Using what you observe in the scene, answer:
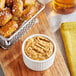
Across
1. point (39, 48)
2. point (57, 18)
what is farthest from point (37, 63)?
point (57, 18)

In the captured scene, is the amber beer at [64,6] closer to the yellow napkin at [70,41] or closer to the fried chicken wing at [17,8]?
the yellow napkin at [70,41]

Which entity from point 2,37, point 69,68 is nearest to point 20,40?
point 2,37

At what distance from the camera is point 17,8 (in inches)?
41.7

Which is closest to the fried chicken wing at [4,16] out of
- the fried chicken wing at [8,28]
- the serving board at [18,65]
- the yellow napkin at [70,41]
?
the fried chicken wing at [8,28]

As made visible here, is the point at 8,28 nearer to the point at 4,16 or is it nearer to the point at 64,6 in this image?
the point at 4,16

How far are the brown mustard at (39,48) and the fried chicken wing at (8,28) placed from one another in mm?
105

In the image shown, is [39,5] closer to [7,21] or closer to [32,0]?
[32,0]

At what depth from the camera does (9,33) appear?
1.04m

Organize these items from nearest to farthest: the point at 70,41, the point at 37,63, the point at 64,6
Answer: the point at 37,63, the point at 70,41, the point at 64,6

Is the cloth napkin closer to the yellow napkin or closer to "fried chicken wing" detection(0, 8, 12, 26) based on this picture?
the yellow napkin

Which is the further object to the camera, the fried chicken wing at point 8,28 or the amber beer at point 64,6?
the amber beer at point 64,6

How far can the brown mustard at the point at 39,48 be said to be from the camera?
97cm

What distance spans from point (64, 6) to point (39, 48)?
1.69ft

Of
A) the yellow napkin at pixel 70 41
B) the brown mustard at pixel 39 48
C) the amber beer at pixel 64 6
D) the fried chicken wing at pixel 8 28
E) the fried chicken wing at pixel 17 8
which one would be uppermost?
the fried chicken wing at pixel 17 8
